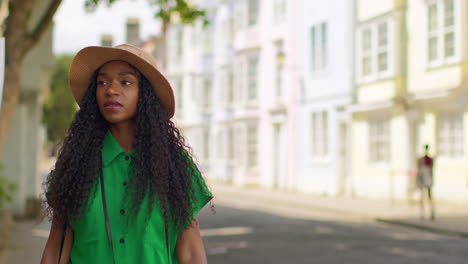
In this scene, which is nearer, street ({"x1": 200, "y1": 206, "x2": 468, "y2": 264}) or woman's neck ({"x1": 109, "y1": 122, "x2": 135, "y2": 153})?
woman's neck ({"x1": 109, "y1": 122, "x2": 135, "y2": 153})

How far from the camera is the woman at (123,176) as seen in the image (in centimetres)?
288

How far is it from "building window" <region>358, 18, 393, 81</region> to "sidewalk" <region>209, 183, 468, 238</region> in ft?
14.2

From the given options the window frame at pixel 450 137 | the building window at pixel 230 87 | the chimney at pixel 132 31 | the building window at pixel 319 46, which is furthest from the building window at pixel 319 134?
the chimney at pixel 132 31

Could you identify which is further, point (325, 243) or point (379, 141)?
point (379, 141)

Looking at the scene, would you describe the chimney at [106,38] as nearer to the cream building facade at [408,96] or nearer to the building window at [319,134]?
the building window at [319,134]

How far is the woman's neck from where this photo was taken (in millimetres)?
3020

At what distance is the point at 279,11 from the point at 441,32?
42.4 ft

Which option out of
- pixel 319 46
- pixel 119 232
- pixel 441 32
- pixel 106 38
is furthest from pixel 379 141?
pixel 106 38

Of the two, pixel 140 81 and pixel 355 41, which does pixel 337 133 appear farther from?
pixel 140 81

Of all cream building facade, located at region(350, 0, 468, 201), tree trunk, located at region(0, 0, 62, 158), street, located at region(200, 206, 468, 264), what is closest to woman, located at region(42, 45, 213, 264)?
tree trunk, located at region(0, 0, 62, 158)

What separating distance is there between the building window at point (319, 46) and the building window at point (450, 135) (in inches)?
322

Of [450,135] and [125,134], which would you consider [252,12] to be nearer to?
[450,135]

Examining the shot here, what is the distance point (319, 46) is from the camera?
32.0 metres

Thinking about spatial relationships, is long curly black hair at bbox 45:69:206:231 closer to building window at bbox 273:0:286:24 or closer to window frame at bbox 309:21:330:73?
window frame at bbox 309:21:330:73
